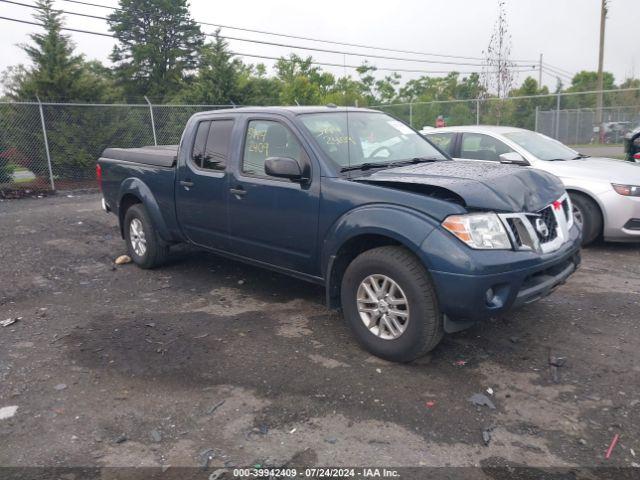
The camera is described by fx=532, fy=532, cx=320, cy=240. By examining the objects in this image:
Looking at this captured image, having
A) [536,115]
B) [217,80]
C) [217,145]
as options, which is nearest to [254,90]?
[217,80]

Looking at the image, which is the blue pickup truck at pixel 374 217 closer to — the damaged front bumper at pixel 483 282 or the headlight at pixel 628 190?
the damaged front bumper at pixel 483 282

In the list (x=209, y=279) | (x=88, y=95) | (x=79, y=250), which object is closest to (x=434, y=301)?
(x=209, y=279)

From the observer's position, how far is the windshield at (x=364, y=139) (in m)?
4.50

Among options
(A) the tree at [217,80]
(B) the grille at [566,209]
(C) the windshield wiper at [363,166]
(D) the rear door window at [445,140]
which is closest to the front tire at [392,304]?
(C) the windshield wiper at [363,166]

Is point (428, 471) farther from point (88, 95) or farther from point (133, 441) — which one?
point (88, 95)

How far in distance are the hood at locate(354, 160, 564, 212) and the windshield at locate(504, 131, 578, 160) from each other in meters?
3.07

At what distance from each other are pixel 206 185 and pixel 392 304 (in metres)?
2.45

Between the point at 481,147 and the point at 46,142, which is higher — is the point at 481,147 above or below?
below

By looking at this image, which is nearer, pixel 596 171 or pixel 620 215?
pixel 620 215

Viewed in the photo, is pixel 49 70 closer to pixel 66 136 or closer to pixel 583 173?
pixel 66 136

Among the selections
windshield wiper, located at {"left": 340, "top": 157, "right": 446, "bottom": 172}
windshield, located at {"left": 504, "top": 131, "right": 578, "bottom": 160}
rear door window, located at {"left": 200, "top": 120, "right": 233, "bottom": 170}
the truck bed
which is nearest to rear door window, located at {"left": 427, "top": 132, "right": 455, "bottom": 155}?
windshield, located at {"left": 504, "top": 131, "right": 578, "bottom": 160}

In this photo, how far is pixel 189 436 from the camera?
312 cm

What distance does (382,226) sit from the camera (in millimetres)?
3762

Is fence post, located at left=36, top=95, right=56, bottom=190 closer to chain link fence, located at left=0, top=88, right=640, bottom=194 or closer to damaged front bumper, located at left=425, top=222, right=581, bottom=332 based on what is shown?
chain link fence, located at left=0, top=88, right=640, bottom=194
